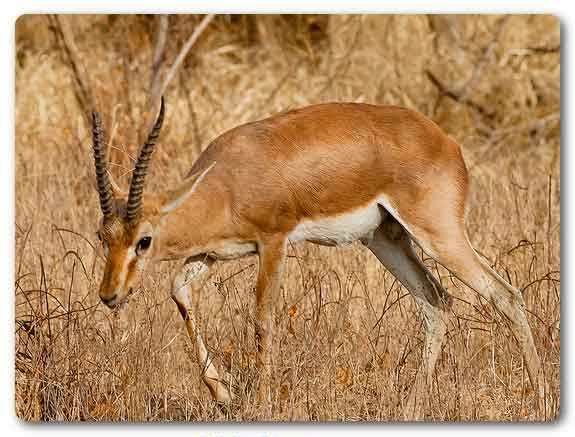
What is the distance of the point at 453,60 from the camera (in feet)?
33.5

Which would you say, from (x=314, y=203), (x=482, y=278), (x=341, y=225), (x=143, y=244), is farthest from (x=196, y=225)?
(x=482, y=278)

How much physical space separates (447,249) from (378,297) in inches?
34.8

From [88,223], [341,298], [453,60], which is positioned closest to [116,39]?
[88,223]

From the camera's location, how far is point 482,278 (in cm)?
571

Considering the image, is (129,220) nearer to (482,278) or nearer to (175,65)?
(482,278)

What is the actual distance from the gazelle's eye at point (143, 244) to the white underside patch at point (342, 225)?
69 cm

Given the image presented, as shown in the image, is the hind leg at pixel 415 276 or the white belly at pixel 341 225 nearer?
the white belly at pixel 341 225

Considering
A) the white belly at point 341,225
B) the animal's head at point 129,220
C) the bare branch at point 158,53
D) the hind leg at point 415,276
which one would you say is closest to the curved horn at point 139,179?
the animal's head at point 129,220

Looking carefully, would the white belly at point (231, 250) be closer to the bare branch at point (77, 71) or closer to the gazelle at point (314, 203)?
the gazelle at point (314, 203)

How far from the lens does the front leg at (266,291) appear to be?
5574 millimetres

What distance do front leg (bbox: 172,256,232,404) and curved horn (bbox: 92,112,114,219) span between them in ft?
1.73

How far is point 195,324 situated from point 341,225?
0.81 metres
